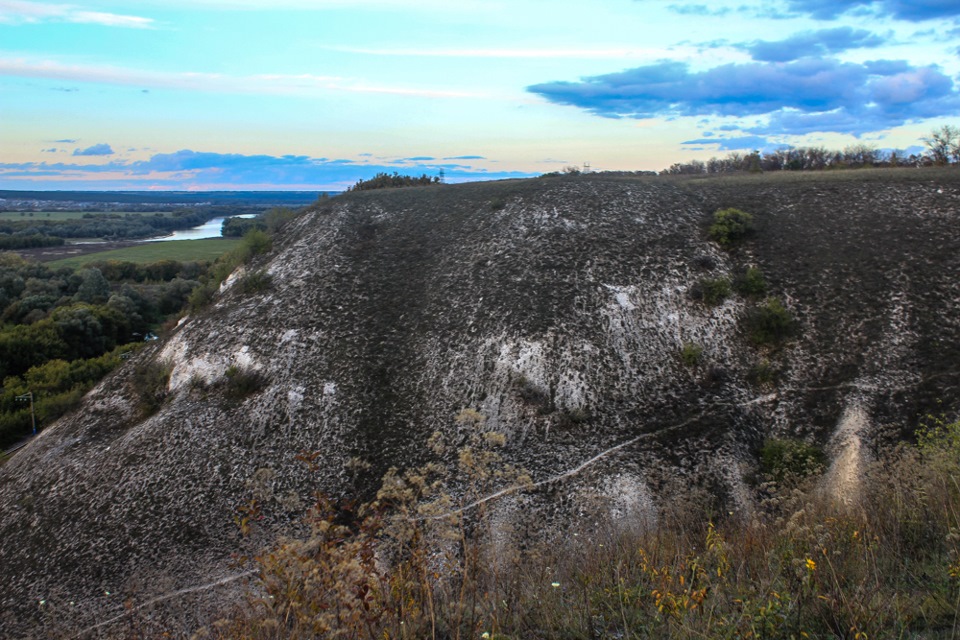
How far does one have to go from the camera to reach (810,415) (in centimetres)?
2422

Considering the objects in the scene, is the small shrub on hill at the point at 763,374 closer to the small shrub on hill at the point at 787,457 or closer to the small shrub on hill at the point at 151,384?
the small shrub on hill at the point at 787,457

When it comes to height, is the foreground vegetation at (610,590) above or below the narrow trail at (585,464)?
above

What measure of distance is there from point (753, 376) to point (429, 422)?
15.8 meters

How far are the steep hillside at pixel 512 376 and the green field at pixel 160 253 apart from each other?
57542mm

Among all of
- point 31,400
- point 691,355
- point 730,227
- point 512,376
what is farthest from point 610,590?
point 31,400

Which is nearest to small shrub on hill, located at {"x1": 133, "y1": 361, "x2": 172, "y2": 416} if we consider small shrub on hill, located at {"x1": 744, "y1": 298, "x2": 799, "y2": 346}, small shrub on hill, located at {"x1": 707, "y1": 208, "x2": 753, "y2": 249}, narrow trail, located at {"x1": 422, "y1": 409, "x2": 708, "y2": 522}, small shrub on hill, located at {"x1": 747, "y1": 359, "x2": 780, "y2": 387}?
narrow trail, located at {"x1": 422, "y1": 409, "x2": 708, "y2": 522}

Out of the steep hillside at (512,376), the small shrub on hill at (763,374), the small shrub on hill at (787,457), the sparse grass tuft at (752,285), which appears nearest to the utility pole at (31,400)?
the steep hillside at (512,376)

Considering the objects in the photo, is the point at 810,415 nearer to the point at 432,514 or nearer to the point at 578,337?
the point at 578,337

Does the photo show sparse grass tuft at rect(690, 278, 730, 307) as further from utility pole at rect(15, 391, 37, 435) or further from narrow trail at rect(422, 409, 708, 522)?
utility pole at rect(15, 391, 37, 435)

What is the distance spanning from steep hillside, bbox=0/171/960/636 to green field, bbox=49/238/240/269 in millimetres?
57542

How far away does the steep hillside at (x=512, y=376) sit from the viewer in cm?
2217

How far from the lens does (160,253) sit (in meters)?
97.8

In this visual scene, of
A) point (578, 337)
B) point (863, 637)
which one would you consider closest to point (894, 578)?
point (863, 637)

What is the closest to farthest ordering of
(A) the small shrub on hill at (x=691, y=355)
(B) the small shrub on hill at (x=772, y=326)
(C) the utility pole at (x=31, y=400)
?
(A) the small shrub on hill at (x=691, y=355) → (B) the small shrub on hill at (x=772, y=326) → (C) the utility pole at (x=31, y=400)
